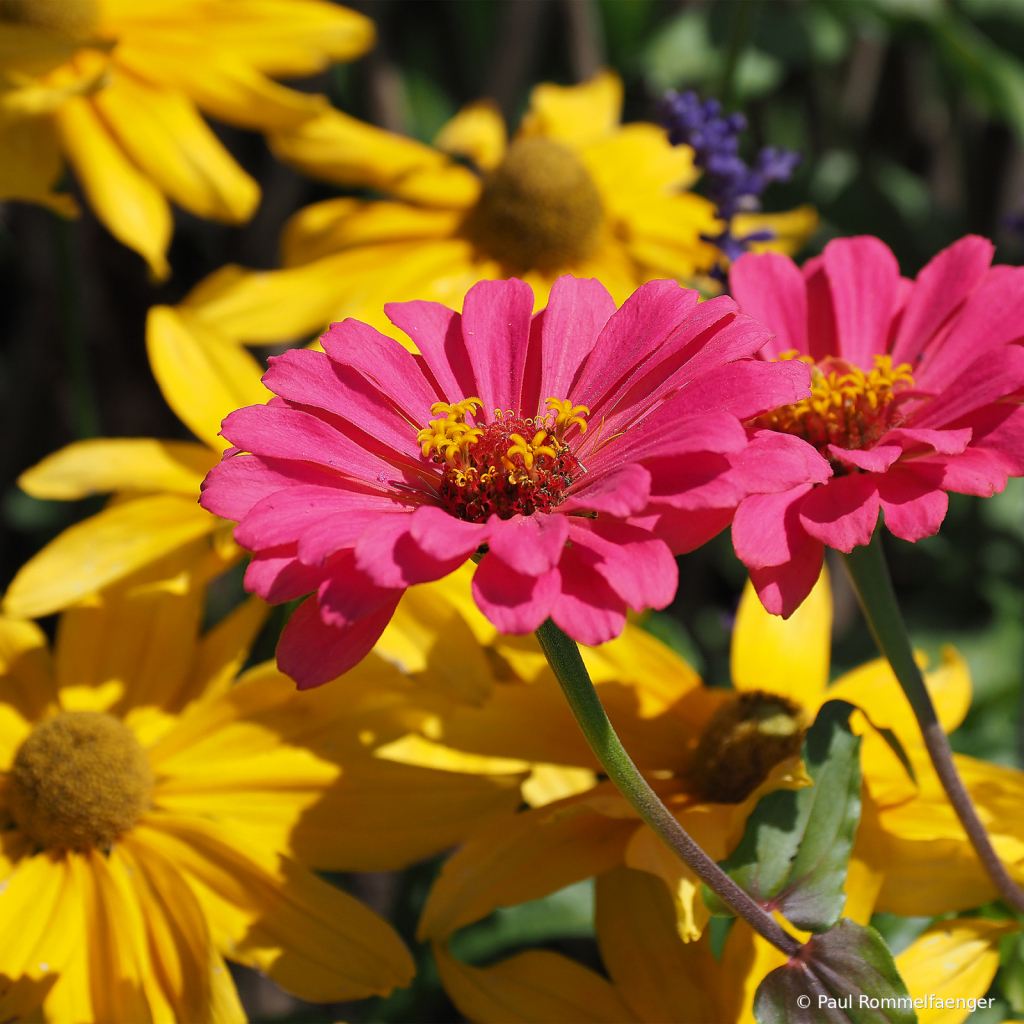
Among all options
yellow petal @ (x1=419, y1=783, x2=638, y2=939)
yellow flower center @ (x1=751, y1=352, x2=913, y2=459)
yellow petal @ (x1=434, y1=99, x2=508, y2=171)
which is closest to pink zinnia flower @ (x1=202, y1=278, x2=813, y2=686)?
yellow flower center @ (x1=751, y1=352, x2=913, y2=459)

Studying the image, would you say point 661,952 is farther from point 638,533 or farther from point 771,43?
point 771,43

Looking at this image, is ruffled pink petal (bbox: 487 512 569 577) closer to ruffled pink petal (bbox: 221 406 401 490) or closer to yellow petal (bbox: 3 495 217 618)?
ruffled pink petal (bbox: 221 406 401 490)

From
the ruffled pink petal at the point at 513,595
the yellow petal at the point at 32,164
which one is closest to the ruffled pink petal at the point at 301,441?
the ruffled pink petal at the point at 513,595

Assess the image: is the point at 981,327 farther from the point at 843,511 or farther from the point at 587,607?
the point at 587,607

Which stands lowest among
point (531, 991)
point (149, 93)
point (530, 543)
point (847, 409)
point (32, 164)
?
point (531, 991)

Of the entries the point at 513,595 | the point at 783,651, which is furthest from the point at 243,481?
the point at 783,651

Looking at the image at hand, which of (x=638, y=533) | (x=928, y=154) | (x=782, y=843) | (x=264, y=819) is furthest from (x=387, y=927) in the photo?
(x=928, y=154)
